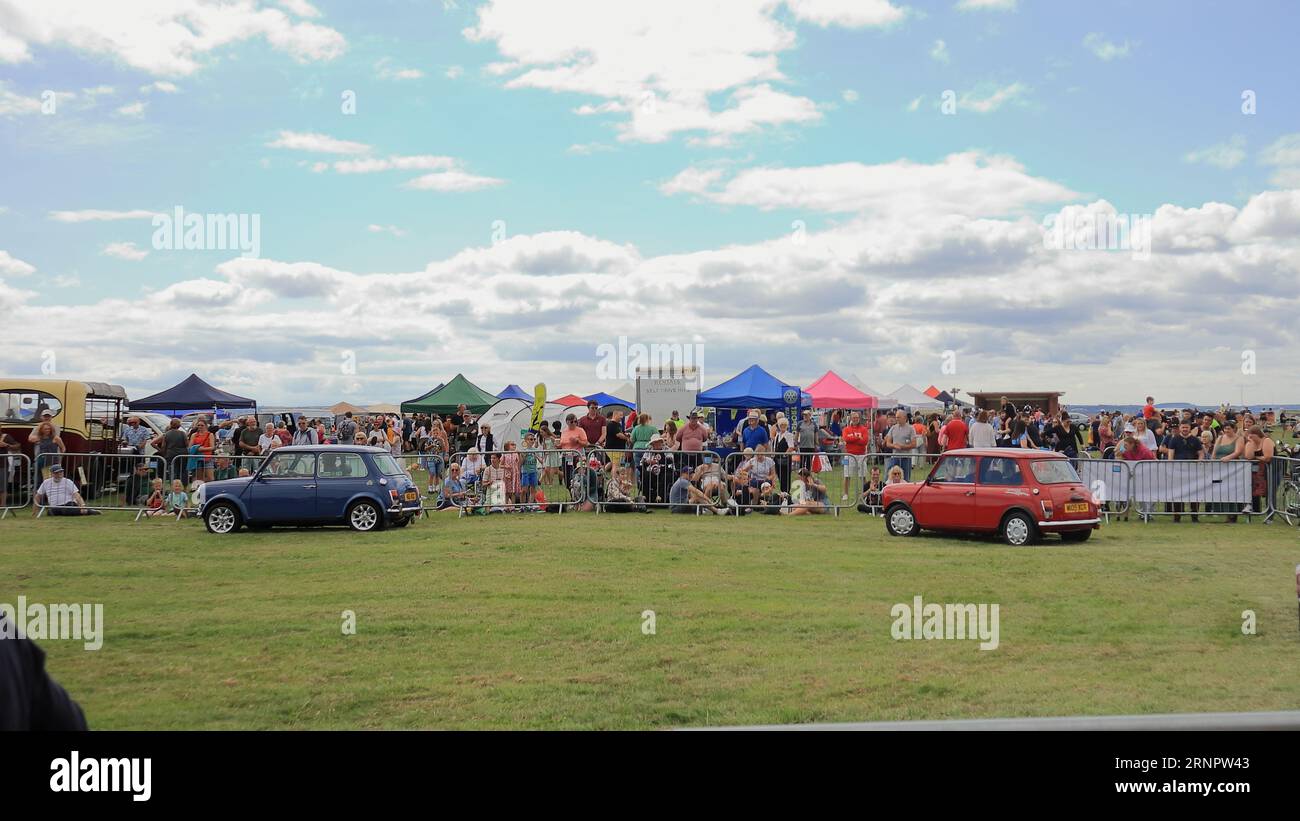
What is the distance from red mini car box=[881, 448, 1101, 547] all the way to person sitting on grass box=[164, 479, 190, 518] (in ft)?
46.0

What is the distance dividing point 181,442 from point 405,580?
1214 cm

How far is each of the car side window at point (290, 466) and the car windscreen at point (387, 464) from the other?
113cm

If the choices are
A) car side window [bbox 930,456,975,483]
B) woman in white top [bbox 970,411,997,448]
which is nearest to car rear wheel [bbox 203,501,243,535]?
car side window [bbox 930,456,975,483]

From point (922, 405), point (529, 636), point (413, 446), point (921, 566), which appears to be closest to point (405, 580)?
point (529, 636)

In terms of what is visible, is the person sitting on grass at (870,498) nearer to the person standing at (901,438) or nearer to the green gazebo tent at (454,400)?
the person standing at (901,438)

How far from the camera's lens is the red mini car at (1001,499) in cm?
1716

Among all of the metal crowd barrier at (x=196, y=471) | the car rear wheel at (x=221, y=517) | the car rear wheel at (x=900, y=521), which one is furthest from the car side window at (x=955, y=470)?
the metal crowd barrier at (x=196, y=471)

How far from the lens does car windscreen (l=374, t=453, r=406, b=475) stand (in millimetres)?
19234

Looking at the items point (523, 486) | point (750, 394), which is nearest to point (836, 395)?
point (750, 394)

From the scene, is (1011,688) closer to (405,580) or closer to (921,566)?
(921,566)

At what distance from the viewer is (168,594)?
12.2 metres

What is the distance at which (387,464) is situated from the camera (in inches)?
764

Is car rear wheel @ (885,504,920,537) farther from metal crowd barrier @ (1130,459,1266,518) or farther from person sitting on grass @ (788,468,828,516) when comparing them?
metal crowd barrier @ (1130,459,1266,518)

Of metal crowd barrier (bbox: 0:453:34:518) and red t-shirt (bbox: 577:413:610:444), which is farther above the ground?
red t-shirt (bbox: 577:413:610:444)
